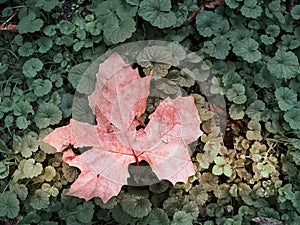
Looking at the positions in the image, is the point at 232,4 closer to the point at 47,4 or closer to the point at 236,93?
the point at 236,93

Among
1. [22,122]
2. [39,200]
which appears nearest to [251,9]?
[22,122]

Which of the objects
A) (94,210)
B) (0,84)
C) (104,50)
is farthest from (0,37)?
(94,210)

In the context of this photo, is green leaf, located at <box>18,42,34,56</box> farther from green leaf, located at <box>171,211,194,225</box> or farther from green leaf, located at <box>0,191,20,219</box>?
green leaf, located at <box>171,211,194,225</box>

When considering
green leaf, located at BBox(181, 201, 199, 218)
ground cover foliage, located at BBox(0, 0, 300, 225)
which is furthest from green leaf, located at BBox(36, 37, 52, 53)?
green leaf, located at BBox(181, 201, 199, 218)

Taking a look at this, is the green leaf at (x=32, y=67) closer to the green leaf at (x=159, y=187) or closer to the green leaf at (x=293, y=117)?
the green leaf at (x=159, y=187)

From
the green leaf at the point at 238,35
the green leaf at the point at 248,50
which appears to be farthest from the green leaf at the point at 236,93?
the green leaf at the point at 238,35
